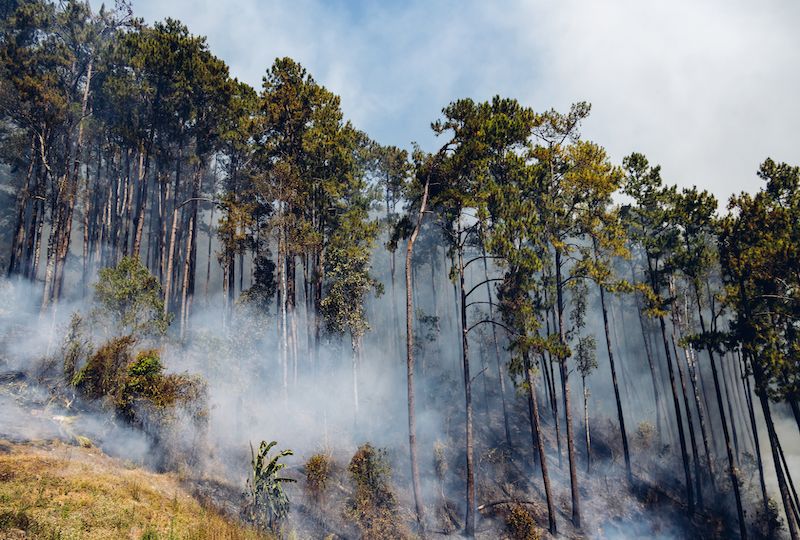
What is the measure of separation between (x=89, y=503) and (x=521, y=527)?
15134 millimetres

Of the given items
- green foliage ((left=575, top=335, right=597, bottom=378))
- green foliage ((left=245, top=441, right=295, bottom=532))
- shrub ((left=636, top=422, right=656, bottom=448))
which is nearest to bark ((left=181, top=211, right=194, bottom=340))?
green foliage ((left=245, top=441, right=295, bottom=532))

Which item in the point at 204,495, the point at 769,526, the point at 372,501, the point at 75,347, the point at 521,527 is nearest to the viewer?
the point at 204,495

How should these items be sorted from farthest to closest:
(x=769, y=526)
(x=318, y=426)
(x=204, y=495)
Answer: (x=769, y=526)
(x=318, y=426)
(x=204, y=495)

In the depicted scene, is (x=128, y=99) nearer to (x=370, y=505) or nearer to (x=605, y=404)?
(x=370, y=505)

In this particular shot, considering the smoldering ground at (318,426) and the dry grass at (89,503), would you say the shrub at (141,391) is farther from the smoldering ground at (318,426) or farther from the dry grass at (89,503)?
the dry grass at (89,503)

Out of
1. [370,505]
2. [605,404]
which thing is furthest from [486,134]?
[605,404]

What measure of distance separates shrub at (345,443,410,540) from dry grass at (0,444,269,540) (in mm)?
5307

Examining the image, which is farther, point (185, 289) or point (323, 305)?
point (185, 289)

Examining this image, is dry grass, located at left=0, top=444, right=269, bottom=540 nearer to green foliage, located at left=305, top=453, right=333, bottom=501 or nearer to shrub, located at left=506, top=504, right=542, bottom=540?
green foliage, located at left=305, top=453, right=333, bottom=501

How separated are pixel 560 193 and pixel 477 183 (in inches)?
169

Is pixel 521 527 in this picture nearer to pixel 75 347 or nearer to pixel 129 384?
pixel 129 384

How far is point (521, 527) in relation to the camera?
56.4 feet

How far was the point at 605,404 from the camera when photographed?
1941 inches

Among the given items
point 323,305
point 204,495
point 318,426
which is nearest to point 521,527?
point 318,426
